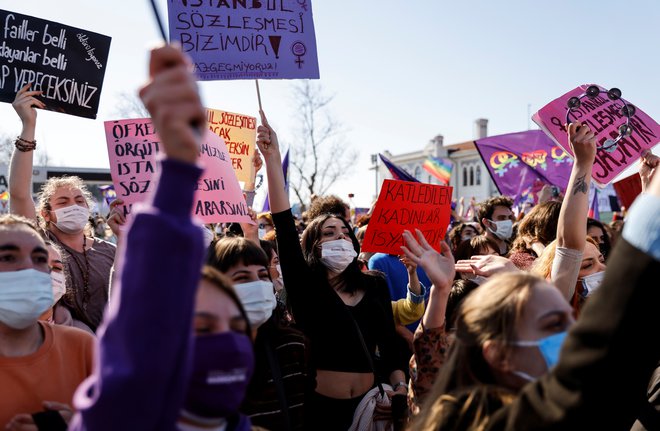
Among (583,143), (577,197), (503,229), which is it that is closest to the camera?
(577,197)

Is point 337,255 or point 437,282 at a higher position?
point 337,255

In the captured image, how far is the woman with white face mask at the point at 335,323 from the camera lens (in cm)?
368

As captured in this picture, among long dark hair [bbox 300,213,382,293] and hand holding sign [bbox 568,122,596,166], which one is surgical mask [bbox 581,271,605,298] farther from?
long dark hair [bbox 300,213,382,293]

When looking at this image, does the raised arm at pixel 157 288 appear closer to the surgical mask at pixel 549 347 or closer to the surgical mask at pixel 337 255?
the surgical mask at pixel 549 347

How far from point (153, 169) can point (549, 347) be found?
323cm

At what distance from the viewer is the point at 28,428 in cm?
213

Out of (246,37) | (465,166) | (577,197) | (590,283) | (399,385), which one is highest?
(465,166)

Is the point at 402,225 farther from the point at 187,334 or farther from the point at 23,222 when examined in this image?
the point at 187,334

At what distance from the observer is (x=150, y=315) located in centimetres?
118

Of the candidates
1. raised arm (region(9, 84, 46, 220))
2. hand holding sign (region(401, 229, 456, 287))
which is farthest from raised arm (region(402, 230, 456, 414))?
raised arm (region(9, 84, 46, 220))

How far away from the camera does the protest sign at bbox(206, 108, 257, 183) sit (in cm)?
600

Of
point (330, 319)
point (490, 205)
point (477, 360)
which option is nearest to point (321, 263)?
point (330, 319)

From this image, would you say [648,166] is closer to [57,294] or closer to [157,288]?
[57,294]

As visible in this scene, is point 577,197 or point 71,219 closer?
point 577,197
